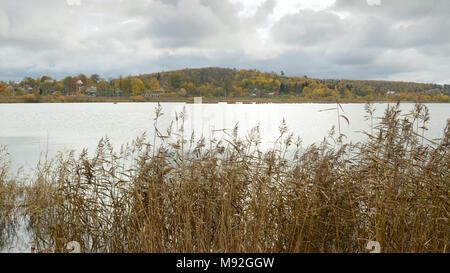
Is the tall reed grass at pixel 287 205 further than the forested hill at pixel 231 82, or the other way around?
the forested hill at pixel 231 82

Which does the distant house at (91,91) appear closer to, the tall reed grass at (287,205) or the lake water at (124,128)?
the lake water at (124,128)

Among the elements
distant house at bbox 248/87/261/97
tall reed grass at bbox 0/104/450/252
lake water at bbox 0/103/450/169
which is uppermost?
distant house at bbox 248/87/261/97

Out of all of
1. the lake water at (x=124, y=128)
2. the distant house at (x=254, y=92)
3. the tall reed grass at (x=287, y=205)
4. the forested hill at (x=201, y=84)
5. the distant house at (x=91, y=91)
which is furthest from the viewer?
the distant house at (x=91, y=91)

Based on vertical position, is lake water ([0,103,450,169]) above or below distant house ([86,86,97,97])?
below

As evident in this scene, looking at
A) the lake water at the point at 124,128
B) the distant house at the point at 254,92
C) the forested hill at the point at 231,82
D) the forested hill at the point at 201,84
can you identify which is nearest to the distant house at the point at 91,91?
the forested hill at the point at 201,84

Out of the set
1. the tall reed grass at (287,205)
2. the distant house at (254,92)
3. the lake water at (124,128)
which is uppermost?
the distant house at (254,92)

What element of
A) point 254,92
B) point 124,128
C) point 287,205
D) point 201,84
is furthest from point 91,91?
point 287,205

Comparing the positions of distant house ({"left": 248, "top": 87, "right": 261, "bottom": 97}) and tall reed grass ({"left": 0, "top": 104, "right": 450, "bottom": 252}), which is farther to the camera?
distant house ({"left": 248, "top": 87, "right": 261, "bottom": 97})

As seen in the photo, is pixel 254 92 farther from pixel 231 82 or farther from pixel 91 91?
pixel 91 91

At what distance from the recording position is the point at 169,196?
11.8 feet

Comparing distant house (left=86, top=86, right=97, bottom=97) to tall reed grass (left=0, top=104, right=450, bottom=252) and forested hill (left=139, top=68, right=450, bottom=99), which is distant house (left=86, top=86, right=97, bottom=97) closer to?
forested hill (left=139, top=68, right=450, bottom=99)

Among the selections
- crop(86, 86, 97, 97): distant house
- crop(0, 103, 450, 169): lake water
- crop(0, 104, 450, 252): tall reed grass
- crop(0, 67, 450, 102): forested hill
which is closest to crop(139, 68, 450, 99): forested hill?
crop(0, 67, 450, 102): forested hill
